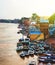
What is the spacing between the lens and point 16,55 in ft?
15.0

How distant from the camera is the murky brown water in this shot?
13.9 ft

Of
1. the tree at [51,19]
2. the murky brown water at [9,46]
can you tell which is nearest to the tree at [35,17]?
the tree at [51,19]

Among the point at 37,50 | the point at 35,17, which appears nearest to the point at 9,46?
the point at 37,50

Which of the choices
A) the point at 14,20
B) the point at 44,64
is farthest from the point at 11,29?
the point at 44,64

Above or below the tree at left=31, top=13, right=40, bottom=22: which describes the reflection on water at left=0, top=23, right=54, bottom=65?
below

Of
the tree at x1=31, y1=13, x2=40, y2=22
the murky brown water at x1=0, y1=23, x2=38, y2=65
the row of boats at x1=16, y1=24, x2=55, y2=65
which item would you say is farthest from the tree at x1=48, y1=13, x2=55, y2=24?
the murky brown water at x1=0, y1=23, x2=38, y2=65

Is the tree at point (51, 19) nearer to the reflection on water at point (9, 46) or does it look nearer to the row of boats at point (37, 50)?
the row of boats at point (37, 50)

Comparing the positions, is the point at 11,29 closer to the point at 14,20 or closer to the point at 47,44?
the point at 14,20

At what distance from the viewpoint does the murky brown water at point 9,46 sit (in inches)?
167

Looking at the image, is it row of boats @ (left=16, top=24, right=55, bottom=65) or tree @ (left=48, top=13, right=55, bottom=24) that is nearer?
row of boats @ (left=16, top=24, right=55, bottom=65)

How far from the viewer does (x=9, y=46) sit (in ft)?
16.6

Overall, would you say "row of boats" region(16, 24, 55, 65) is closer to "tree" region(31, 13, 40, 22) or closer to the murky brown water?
the murky brown water

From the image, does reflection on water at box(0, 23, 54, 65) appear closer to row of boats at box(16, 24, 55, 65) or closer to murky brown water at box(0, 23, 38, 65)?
murky brown water at box(0, 23, 38, 65)

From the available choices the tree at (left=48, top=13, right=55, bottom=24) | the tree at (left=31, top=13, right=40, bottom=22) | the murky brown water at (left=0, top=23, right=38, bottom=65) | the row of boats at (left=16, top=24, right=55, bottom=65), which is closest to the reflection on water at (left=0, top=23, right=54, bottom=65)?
the murky brown water at (left=0, top=23, right=38, bottom=65)
